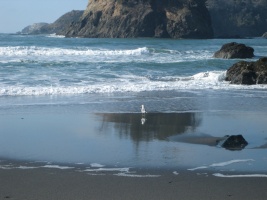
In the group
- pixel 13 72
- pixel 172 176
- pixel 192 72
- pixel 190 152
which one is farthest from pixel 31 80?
pixel 172 176

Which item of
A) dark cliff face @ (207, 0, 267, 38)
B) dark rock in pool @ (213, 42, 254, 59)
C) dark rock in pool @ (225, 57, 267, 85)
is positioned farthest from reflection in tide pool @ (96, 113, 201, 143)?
dark cliff face @ (207, 0, 267, 38)

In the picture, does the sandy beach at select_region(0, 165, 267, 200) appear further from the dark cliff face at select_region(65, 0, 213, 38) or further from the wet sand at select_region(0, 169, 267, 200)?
the dark cliff face at select_region(65, 0, 213, 38)

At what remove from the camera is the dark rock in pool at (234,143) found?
8.36m

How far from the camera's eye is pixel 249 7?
5103 inches

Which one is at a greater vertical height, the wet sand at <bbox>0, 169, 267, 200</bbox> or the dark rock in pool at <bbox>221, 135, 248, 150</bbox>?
the dark rock in pool at <bbox>221, 135, 248, 150</bbox>

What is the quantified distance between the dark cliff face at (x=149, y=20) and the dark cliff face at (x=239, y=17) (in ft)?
101

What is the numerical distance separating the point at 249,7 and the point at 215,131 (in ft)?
409

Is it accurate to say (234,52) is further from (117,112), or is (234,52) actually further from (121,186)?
(121,186)

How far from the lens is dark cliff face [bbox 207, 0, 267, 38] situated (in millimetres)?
120938

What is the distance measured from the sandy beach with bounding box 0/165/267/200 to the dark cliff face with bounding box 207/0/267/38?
113636 millimetres

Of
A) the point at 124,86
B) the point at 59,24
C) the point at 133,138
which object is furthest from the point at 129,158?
the point at 59,24

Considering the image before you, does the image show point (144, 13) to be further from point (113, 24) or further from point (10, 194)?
point (10, 194)

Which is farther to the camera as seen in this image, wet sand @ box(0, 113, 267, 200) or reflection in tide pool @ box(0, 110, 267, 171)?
reflection in tide pool @ box(0, 110, 267, 171)

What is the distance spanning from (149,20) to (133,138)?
78.2 metres
